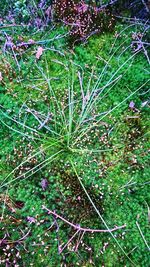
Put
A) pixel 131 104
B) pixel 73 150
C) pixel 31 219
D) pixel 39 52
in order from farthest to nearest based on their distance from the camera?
pixel 39 52, pixel 131 104, pixel 73 150, pixel 31 219

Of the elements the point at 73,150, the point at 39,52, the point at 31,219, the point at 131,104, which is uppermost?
the point at 39,52

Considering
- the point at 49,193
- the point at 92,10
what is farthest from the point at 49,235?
the point at 92,10

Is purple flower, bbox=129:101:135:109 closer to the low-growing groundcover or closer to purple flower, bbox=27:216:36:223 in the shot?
the low-growing groundcover

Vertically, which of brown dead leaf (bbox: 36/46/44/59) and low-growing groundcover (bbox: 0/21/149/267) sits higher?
brown dead leaf (bbox: 36/46/44/59)

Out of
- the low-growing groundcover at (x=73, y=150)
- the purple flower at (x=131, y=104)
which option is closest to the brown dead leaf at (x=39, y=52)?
the low-growing groundcover at (x=73, y=150)

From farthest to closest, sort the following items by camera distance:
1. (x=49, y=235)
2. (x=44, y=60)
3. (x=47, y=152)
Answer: (x=44, y=60), (x=47, y=152), (x=49, y=235)

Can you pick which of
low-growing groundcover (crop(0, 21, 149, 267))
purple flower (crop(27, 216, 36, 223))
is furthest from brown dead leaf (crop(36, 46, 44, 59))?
purple flower (crop(27, 216, 36, 223))

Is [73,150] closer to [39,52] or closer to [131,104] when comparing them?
[131,104]

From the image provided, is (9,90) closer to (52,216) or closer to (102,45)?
(102,45)

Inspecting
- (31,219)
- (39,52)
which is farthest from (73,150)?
(39,52)
